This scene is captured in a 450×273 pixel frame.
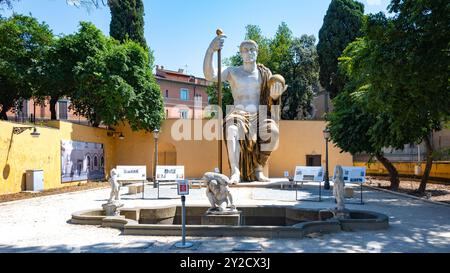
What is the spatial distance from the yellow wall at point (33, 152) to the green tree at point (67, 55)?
2.93 meters

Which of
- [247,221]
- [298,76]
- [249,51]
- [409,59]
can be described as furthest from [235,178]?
[298,76]

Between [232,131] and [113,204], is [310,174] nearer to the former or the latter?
[232,131]

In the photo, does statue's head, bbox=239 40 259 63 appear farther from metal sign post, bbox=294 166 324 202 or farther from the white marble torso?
metal sign post, bbox=294 166 324 202

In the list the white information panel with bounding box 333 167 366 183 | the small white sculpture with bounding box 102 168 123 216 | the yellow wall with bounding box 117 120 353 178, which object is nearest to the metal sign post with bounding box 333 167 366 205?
the white information panel with bounding box 333 167 366 183

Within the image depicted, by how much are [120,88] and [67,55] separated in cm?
377

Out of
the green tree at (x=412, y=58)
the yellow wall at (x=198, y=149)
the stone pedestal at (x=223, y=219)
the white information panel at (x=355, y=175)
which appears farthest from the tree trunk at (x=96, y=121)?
the green tree at (x=412, y=58)

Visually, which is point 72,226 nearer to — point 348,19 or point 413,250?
point 413,250

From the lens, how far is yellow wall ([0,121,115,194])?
16.1 m

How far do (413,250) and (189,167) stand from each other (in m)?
21.1

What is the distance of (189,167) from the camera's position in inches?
1071

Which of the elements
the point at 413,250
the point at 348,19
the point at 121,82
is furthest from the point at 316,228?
the point at 348,19

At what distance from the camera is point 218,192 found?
31.0 feet

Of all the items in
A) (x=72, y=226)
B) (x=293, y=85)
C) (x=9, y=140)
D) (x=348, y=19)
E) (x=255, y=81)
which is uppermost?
→ (x=348, y=19)

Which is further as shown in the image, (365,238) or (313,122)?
(313,122)
